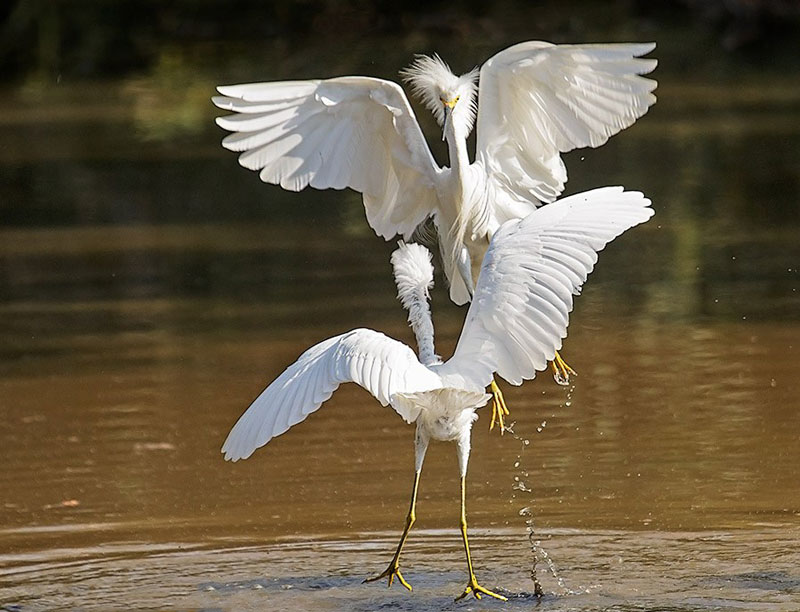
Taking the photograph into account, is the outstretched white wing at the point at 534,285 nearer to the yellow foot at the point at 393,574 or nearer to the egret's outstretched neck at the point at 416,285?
the egret's outstretched neck at the point at 416,285

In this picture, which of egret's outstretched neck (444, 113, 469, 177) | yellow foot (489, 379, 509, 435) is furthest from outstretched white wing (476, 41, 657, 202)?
yellow foot (489, 379, 509, 435)

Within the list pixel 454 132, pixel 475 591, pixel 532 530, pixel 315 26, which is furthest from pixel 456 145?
pixel 315 26

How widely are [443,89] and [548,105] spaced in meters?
0.51

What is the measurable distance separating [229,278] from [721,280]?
326 centimetres

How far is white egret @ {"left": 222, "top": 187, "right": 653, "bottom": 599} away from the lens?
499cm

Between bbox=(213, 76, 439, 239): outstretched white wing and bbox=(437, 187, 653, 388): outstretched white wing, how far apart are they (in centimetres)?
179

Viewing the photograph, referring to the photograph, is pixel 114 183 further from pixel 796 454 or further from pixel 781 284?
pixel 796 454

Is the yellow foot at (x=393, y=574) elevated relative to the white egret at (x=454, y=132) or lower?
lower

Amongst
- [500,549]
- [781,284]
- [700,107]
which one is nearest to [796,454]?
[500,549]

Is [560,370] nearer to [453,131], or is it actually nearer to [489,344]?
[453,131]

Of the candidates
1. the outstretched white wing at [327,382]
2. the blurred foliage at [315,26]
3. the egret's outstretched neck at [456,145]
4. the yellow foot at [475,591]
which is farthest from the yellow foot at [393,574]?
the blurred foliage at [315,26]

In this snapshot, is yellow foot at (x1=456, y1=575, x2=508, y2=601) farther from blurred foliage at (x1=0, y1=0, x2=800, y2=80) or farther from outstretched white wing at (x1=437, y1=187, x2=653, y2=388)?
blurred foliage at (x1=0, y1=0, x2=800, y2=80)

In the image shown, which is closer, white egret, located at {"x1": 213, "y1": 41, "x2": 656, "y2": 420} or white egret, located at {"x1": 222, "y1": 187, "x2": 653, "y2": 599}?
white egret, located at {"x1": 222, "y1": 187, "x2": 653, "y2": 599}

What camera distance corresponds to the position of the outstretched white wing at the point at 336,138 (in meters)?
6.95
